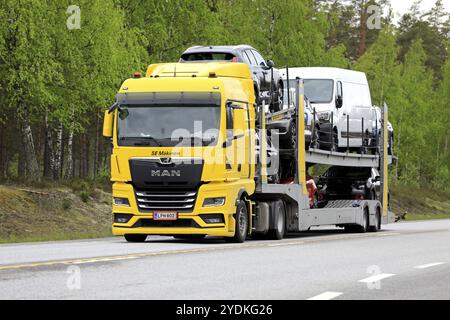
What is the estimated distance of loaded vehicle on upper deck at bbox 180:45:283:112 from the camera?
22.6m

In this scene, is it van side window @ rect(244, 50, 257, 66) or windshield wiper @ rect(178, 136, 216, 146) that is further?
van side window @ rect(244, 50, 257, 66)

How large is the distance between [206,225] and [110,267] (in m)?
6.68

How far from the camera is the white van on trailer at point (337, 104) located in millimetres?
26906

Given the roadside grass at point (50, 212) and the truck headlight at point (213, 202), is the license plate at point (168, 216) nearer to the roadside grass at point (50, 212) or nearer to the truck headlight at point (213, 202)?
the truck headlight at point (213, 202)

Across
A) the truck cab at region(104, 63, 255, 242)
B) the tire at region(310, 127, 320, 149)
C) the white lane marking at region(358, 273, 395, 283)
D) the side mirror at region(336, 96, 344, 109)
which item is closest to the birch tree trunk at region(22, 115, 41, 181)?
the side mirror at region(336, 96, 344, 109)

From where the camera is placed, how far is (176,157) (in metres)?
19.9

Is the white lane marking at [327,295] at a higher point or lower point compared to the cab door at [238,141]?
lower

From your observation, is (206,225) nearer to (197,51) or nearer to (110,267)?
(197,51)

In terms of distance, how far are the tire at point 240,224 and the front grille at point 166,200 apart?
1093 millimetres

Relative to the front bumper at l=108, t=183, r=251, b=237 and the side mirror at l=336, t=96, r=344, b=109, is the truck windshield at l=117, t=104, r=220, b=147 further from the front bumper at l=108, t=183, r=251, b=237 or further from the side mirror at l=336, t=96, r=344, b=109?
the side mirror at l=336, t=96, r=344, b=109

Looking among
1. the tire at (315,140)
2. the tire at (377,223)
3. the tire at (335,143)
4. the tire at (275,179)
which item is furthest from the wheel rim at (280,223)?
the tire at (377,223)

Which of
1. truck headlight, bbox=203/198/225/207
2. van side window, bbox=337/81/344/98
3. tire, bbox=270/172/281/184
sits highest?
van side window, bbox=337/81/344/98

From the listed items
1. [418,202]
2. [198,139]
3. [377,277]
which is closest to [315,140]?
[198,139]

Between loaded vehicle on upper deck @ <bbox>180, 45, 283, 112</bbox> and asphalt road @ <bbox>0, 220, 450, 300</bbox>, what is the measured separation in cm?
442
